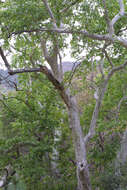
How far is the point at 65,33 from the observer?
634cm

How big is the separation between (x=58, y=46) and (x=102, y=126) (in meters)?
2.80

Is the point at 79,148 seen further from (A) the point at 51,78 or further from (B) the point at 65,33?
(B) the point at 65,33

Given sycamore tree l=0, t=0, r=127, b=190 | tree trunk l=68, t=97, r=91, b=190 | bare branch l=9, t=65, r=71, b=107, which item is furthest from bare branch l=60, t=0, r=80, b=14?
tree trunk l=68, t=97, r=91, b=190

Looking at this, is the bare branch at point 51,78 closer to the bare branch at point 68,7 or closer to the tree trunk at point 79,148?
the tree trunk at point 79,148

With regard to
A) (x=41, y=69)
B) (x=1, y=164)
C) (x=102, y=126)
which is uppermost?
(x=41, y=69)

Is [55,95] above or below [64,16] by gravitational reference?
below

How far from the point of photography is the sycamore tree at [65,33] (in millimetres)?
5297

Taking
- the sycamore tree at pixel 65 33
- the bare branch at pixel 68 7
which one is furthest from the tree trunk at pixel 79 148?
the bare branch at pixel 68 7

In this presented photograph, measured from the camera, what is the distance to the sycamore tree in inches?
209

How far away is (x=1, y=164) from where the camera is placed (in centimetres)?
748

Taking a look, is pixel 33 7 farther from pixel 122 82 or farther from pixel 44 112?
pixel 122 82

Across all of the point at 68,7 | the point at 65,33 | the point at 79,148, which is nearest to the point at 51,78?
the point at 65,33

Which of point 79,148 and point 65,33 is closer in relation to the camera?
point 65,33

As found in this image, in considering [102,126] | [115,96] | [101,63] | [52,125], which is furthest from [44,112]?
[115,96]
